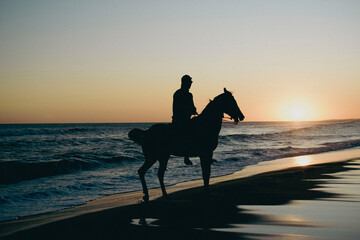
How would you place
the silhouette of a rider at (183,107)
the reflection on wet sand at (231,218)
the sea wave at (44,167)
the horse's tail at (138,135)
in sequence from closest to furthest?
1. the reflection on wet sand at (231,218)
2. the silhouette of a rider at (183,107)
3. the horse's tail at (138,135)
4. the sea wave at (44,167)

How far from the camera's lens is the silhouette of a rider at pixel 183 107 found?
810 centimetres

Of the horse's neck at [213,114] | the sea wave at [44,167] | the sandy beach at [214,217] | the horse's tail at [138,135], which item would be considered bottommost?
the sea wave at [44,167]

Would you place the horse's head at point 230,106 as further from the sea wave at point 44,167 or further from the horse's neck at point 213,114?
the sea wave at point 44,167

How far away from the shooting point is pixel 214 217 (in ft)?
20.0

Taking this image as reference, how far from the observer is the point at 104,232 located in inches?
211

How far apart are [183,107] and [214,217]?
2800 mm

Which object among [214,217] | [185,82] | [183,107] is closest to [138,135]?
[183,107]

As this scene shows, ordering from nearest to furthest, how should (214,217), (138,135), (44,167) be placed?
(214,217) < (138,135) < (44,167)

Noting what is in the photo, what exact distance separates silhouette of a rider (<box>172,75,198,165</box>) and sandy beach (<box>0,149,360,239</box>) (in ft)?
5.23

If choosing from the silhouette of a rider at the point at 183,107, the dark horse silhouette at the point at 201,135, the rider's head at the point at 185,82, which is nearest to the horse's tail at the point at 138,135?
the dark horse silhouette at the point at 201,135

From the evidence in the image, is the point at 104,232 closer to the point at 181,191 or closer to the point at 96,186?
the point at 181,191

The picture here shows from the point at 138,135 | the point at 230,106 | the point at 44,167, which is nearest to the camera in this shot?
the point at 230,106

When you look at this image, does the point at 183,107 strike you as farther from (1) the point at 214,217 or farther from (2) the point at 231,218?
(2) the point at 231,218

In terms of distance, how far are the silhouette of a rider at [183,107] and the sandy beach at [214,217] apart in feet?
5.23
